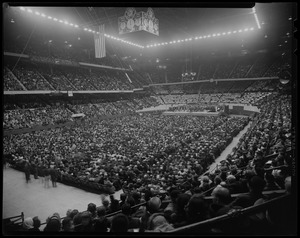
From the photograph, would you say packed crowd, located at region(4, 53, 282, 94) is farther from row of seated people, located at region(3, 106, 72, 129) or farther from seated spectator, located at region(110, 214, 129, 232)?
seated spectator, located at region(110, 214, 129, 232)

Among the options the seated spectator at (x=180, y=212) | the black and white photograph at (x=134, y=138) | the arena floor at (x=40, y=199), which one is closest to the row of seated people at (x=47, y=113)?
the black and white photograph at (x=134, y=138)

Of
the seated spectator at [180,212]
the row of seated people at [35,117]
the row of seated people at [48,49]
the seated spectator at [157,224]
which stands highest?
the row of seated people at [48,49]

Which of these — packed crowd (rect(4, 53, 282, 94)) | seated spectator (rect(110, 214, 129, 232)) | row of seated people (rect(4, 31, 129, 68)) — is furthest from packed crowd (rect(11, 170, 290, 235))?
row of seated people (rect(4, 31, 129, 68))

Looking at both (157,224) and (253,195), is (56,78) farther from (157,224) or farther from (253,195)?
(253,195)

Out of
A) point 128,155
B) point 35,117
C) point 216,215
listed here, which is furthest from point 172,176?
point 35,117

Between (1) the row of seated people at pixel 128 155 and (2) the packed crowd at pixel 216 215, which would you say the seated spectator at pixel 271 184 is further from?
(1) the row of seated people at pixel 128 155

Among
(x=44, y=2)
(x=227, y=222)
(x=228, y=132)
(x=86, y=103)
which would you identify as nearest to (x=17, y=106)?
(x=86, y=103)
